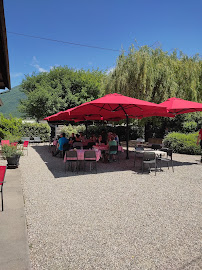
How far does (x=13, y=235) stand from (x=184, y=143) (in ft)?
38.3

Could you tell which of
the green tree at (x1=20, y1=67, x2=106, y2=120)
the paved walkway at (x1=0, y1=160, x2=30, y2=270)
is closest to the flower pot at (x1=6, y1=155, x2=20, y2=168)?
the paved walkway at (x1=0, y1=160, x2=30, y2=270)

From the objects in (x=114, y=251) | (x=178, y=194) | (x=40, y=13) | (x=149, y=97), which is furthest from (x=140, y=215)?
(x=40, y=13)

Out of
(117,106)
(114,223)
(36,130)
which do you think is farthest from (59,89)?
(114,223)

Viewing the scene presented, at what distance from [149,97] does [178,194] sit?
1086 cm

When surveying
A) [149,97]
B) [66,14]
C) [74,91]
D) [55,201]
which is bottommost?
[55,201]

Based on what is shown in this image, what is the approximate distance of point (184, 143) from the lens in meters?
13.0

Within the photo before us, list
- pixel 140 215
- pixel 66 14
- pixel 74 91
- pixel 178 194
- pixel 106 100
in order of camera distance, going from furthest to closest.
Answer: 1. pixel 74 91
2. pixel 66 14
3. pixel 106 100
4. pixel 178 194
5. pixel 140 215

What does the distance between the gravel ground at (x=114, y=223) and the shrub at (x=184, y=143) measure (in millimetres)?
6198

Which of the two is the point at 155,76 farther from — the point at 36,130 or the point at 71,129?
the point at 36,130

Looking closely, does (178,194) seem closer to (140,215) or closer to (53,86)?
(140,215)

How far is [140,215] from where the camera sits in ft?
13.3

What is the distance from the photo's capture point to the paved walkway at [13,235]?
247 cm

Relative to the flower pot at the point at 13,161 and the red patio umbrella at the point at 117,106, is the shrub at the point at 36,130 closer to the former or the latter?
the red patio umbrella at the point at 117,106

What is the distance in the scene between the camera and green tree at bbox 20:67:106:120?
1113 inches
